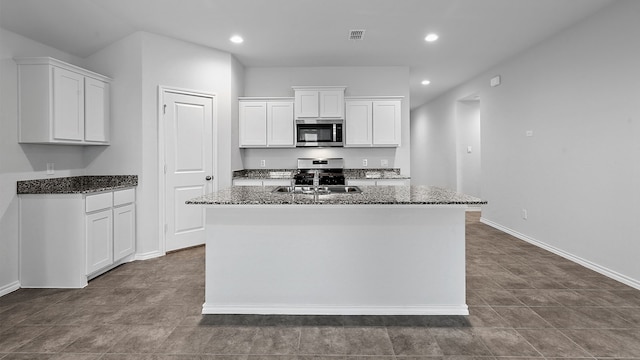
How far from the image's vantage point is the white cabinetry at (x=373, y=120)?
504 cm

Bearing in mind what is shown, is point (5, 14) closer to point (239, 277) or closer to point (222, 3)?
point (222, 3)

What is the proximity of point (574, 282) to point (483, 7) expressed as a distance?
2842mm

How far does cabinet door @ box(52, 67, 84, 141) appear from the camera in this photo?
309 cm

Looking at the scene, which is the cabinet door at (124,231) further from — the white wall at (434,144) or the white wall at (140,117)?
the white wall at (434,144)

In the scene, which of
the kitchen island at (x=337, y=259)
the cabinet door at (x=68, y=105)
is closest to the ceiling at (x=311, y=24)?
the cabinet door at (x=68, y=105)

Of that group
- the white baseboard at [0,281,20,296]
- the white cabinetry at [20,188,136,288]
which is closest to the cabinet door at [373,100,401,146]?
the white cabinetry at [20,188,136,288]

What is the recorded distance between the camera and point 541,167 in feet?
13.9

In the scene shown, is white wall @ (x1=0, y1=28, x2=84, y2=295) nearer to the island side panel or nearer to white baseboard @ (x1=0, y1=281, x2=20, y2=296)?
white baseboard @ (x1=0, y1=281, x2=20, y2=296)

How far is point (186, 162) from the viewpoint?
4176mm

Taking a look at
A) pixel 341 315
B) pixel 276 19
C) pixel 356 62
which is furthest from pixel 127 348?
pixel 356 62

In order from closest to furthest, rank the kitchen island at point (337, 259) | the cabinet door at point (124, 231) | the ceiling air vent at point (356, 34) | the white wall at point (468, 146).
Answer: the kitchen island at point (337, 259), the cabinet door at point (124, 231), the ceiling air vent at point (356, 34), the white wall at point (468, 146)

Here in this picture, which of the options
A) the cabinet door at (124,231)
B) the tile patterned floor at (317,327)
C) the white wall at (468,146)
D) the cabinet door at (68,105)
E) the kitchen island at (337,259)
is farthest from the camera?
the white wall at (468,146)

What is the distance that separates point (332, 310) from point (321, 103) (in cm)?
338

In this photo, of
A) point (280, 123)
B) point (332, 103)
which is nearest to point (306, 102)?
Result: point (332, 103)
